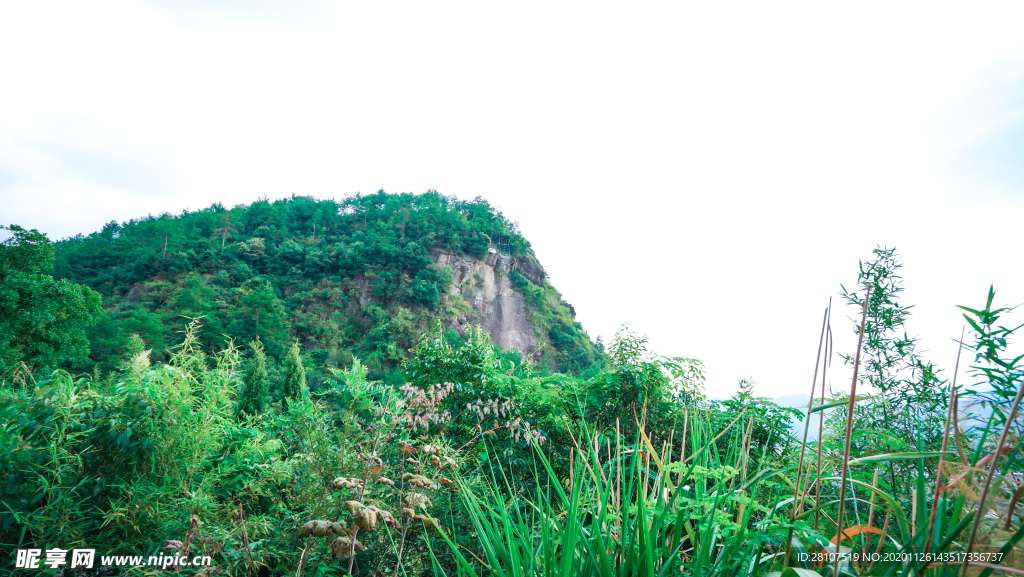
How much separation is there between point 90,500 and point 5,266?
607 inches

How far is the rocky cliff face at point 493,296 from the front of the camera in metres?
32.1

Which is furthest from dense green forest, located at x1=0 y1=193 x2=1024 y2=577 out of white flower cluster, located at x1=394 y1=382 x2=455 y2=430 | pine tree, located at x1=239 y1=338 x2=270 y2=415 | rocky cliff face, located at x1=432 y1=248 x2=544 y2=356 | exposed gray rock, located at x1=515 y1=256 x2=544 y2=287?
exposed gray rock, located at x1=515 y1=256 x2=544 y2=287

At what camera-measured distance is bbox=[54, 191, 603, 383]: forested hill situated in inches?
1015

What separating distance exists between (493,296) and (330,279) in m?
12.7

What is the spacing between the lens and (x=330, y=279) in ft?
105

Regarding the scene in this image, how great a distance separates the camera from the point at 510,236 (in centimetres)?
3872

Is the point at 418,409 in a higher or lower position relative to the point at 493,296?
lower

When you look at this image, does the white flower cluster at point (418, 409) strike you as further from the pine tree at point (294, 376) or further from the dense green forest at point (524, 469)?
the pine tree at point (294, 376)

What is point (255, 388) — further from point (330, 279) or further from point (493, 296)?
point (493, 296)

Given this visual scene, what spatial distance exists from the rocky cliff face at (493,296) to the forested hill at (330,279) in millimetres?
99

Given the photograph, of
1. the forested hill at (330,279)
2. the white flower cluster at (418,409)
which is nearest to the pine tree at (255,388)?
the white flower cluster at (418,409)

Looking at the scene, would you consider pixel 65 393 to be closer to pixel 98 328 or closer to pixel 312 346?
pixel 98 328

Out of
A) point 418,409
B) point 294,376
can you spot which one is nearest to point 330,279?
point 294,376

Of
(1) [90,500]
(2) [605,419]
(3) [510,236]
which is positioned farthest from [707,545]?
(3) [510,236]
